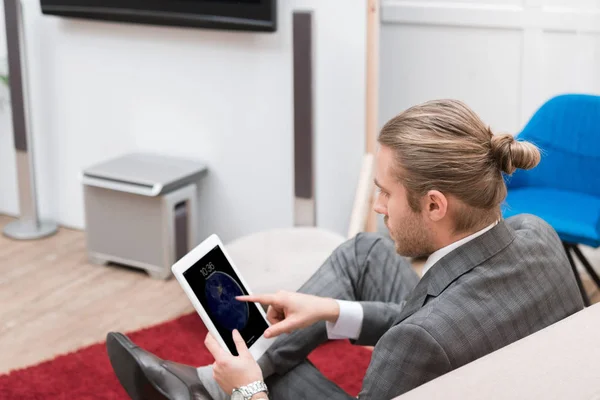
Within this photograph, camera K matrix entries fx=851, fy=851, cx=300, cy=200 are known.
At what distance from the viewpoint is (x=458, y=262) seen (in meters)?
1.46

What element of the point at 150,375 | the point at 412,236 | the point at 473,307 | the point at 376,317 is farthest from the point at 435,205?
the point at 150,375

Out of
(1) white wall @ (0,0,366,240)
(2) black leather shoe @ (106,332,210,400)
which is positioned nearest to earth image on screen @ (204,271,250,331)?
(2) black leather shoe @ (106,332,210,400)

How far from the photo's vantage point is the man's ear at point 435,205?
4.79ft

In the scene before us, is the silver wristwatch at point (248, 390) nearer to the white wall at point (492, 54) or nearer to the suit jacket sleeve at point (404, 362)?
the suit jacket sleeve at point (404, 362)

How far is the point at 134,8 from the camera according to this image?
3.43 metres

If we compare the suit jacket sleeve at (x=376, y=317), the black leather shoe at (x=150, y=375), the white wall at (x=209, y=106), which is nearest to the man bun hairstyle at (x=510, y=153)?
the suit jacket sleeve at (x=376, y=317)

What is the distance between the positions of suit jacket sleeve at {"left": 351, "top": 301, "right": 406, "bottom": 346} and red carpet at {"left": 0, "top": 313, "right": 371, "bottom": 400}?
0.73 m

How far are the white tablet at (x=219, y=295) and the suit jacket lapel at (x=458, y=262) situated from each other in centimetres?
41

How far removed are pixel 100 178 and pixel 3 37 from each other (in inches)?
40.3

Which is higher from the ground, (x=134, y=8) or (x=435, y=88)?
(x=134, y=8)

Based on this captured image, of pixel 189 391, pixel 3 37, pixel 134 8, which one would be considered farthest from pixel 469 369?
pixel 3 37

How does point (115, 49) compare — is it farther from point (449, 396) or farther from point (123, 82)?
point (449, 396)

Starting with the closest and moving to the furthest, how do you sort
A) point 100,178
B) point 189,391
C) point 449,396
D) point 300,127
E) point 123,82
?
point 449,396 < point 189,391 < point 300,127 < point 100,178 < point 123,82

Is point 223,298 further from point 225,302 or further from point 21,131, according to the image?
point 21,131
